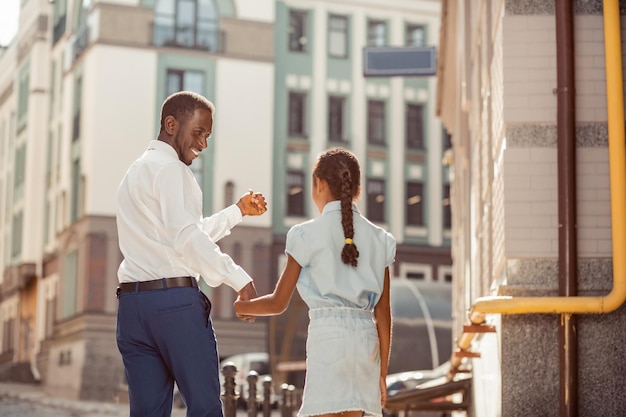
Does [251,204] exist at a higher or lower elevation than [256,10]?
lower

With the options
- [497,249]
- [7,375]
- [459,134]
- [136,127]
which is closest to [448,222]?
[136,127]

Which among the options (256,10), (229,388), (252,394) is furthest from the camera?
(256,10)

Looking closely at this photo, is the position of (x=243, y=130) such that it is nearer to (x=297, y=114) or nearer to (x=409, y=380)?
(x=297, y=114)

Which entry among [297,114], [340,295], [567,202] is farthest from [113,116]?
[340,295]

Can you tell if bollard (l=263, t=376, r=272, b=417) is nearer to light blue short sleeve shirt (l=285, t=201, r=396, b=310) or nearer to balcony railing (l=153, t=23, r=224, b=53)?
light blue short sleeve shirt (l=285, t=201, r=396, b=310)

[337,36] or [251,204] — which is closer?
[251,204]

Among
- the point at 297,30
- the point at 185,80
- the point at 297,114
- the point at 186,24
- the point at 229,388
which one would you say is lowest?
the point at 229,388

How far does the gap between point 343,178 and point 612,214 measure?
2844 millimetres

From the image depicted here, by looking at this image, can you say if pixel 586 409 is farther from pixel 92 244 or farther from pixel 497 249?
pixel 92 244

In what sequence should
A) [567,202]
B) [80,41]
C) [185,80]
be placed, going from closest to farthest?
[567,202] → [185,80] → [80,41]

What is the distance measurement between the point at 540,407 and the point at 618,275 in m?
0.98

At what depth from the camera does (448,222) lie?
50875mm

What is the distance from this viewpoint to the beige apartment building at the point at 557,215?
789cm

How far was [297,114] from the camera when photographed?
161ft
